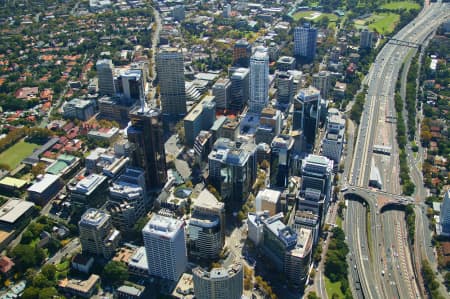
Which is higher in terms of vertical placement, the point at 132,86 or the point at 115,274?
the point at 132,86

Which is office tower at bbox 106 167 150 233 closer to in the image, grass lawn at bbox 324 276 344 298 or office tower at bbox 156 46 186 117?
office tower at bbox 156 46 186 117

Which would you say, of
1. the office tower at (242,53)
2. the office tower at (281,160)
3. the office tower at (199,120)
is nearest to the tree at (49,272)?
the office tower at (199,120)

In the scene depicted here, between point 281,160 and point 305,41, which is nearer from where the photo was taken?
point 281,160

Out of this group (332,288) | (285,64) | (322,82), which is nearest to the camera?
(332,288)

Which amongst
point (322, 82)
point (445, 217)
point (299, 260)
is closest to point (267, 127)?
point (322, 82)

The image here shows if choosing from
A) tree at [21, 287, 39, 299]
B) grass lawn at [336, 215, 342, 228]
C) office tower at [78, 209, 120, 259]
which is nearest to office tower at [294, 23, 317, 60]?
grass lawn at [336, 215, 342, 228]

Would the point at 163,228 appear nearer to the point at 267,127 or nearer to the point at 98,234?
the point at 98,234

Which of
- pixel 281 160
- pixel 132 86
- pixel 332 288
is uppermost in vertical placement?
pixel 132 86
